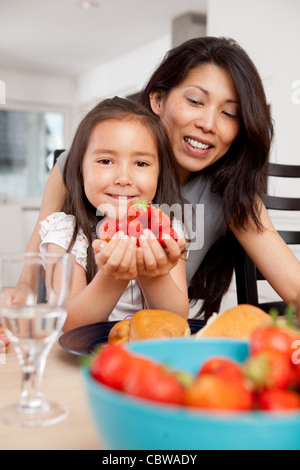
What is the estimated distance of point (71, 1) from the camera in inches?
213

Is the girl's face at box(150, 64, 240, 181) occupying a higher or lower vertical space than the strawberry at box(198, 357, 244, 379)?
higher

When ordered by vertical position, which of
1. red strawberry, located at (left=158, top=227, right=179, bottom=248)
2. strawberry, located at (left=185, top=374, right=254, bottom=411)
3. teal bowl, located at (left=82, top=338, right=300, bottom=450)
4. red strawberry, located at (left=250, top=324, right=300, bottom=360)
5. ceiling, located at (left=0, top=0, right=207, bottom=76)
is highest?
ceiling, located at (left=0, top=0, right=207, bottom=76)

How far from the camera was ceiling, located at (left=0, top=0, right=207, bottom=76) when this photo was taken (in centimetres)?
548

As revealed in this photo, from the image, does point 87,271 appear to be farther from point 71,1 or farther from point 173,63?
point 71,1

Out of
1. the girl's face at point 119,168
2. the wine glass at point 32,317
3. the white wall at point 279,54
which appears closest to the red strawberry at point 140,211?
the girl's face at point 119,168

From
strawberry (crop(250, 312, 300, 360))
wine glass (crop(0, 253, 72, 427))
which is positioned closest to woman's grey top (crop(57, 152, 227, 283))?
wine glass (crop(0, 253, 72, 427))

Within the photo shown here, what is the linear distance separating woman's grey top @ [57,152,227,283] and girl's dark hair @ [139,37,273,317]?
4cm

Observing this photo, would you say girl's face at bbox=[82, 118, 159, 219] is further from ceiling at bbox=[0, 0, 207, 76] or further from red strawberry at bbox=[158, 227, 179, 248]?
ceiling at bbox=[0, 0, 207, 76]

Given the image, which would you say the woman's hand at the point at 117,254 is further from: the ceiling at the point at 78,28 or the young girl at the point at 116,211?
the ceiling at the point at 78,28

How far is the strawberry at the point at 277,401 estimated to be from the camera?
1.16ft

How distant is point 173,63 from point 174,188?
367mm

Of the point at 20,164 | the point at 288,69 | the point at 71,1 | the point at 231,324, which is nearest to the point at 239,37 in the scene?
the point at 288,69

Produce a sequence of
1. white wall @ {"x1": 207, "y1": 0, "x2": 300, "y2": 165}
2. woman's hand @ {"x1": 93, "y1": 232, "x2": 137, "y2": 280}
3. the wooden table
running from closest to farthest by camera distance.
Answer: the wooden table → woman's hand @ {"x1": 93, "y1": 232, "x2": 137, "y2": 280} → white wall @ {"x1": 207, "y1": 0, "x2": 300, "y2": 165}

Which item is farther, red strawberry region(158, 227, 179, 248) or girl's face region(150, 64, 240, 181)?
girl's face region(150, 64, 240, 181)
